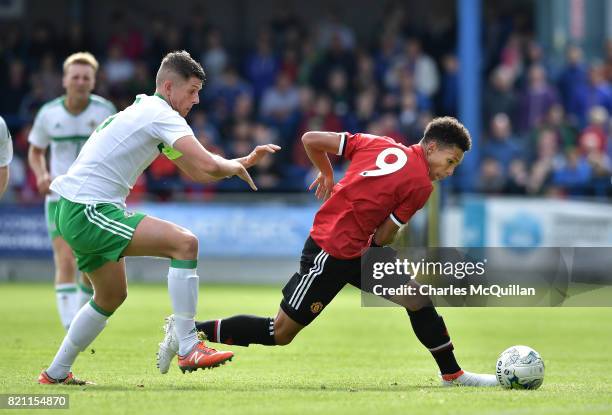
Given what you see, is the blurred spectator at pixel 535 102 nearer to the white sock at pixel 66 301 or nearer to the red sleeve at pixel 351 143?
the white sock at pixel 66 301

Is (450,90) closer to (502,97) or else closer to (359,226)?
(502,97)

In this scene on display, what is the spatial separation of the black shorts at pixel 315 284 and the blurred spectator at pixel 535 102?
14.0 metres

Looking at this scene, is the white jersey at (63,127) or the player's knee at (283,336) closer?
the player's knee at (283,336)

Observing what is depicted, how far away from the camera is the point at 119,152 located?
25.3ft

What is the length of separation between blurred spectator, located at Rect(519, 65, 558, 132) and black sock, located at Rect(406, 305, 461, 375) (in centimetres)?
1384

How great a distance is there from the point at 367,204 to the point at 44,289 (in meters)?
11.0

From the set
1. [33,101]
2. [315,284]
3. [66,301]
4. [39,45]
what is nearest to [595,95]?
[33,101]

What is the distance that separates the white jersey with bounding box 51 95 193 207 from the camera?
7.66 meters

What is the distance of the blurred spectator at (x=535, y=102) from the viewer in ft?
70.7

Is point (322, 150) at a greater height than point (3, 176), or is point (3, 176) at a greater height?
point (322, 150)

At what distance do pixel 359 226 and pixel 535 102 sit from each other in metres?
14.2

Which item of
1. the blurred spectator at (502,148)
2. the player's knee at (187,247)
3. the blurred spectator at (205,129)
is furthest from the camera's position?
the blurred spectator at (205,129)

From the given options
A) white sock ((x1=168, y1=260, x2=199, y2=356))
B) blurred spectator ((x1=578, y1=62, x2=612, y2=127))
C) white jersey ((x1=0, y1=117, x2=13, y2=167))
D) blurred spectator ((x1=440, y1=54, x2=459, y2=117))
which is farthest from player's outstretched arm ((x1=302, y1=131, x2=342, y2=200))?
blurred spectator ((x1=578, y1=62, x2=612, y2=127))

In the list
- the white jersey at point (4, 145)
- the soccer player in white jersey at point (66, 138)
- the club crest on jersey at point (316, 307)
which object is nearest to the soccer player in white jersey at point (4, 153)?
the white jersey at point (4, 145)
